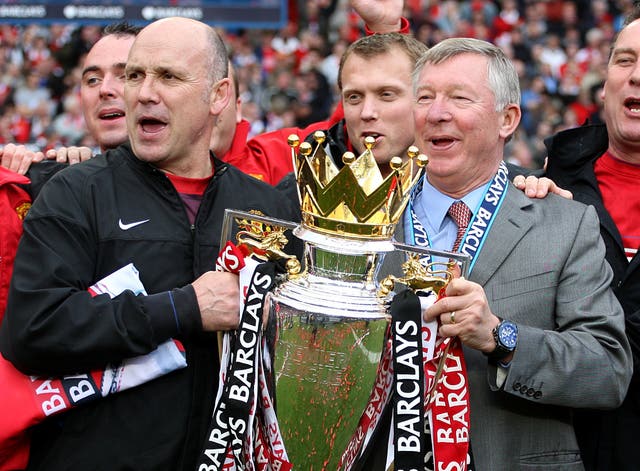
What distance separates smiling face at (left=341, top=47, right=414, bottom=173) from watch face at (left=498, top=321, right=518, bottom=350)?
149 cm

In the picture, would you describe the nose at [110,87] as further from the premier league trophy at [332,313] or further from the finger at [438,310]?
the finger at [438,310]

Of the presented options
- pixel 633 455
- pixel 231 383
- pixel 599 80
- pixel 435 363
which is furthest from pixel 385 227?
pixel 599 80

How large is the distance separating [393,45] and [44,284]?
6.57 feet

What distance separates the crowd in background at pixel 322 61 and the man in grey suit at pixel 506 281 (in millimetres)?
10130

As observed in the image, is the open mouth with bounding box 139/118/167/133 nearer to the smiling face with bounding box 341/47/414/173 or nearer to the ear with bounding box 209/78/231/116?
the ear with bounding box 209/78/231/116

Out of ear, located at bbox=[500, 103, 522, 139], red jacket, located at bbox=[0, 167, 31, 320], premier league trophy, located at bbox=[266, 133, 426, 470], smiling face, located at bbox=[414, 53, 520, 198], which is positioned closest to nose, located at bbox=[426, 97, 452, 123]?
smiling face, located at bbox=[414, 53, 520, 198]

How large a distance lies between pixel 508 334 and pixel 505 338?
2 cm

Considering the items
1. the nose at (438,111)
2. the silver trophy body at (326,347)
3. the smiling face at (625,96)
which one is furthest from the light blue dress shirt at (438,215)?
the smiling face at (625,96)

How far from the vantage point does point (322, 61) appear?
1631 cm

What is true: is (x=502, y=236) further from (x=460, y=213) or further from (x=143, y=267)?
(x=143, y=267)

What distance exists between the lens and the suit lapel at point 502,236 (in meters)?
3.06

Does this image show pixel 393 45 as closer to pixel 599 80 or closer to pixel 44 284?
pixel 44 284

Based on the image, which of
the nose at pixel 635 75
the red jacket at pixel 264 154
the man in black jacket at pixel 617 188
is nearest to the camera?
the man in black jacket at pixel 617 188

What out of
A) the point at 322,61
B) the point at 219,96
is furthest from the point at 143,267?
the point at 322,61
